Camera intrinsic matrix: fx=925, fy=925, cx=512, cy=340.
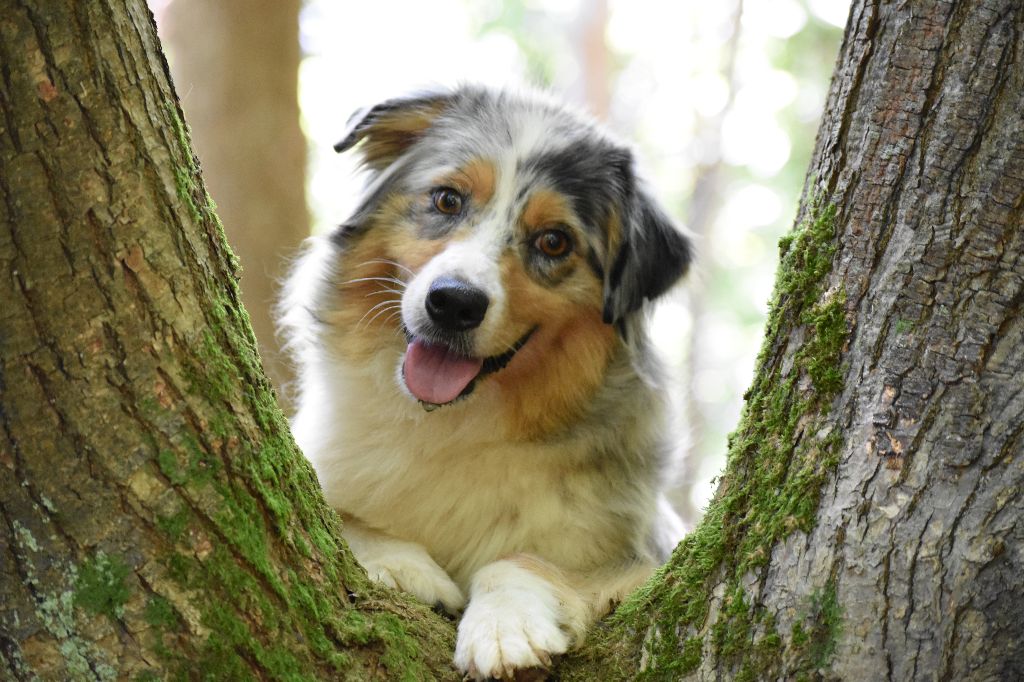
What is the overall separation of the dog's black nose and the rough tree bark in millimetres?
1060

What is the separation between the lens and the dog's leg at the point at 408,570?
2.85 meters

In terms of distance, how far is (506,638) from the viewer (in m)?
2.41

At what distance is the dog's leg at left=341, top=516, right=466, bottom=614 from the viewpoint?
9.36 feet

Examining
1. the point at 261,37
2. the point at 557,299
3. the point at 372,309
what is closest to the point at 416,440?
the point at 372,309

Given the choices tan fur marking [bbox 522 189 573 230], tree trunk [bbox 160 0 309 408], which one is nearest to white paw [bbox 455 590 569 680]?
tan fur marking [bbox 522 189 573 230]

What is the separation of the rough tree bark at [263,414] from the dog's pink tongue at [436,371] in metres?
1.21

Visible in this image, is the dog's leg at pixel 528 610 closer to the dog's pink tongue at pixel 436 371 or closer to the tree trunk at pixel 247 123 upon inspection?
the dog's pink tongue at pixel 436 371

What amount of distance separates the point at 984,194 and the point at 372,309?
216 cm

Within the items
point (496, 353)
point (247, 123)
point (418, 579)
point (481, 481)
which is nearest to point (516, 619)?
point (418, 579)

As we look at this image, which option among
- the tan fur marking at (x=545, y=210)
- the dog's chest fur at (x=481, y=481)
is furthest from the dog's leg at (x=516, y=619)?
the tan fur marking at (x=545, y=210)

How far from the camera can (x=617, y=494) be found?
3381mm

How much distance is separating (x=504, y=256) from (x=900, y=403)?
5.39 feet

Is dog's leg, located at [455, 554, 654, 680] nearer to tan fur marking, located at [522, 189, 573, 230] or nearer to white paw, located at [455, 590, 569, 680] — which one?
white paw, located at [455, 590, 569, 680]

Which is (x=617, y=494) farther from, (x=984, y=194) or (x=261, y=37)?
(x=261, y=37)
